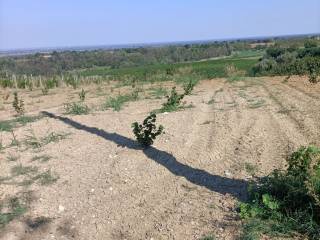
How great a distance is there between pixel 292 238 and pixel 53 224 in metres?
2.55

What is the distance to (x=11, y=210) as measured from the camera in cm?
552

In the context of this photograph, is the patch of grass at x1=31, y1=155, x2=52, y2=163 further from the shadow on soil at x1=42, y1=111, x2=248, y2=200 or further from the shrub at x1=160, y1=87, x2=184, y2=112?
the shrub at x1=160, y1=87, x2=184, y2=112

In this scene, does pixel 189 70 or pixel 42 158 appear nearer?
pixel 42 158

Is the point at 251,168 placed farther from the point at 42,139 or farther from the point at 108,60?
the point at 108,60

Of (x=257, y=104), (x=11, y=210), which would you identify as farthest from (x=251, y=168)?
(x=257, y=104)

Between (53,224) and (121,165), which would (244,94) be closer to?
(121,165)

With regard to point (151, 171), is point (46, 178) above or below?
below

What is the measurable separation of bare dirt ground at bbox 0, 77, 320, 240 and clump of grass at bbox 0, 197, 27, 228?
3.3 inches

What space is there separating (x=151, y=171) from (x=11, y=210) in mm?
1871

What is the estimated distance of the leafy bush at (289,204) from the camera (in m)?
4.12

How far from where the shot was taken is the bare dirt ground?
15.7 feet

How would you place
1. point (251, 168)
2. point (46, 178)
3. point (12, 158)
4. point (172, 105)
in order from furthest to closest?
point (172, 105)
point (12, 158)
point (46, 178)
point (251, 168)

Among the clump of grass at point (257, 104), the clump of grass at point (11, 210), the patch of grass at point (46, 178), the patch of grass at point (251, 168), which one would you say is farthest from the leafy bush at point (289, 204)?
the clump of grass at point (257, 104)

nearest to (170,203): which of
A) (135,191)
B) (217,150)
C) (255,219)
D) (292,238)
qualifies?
(135,191)
